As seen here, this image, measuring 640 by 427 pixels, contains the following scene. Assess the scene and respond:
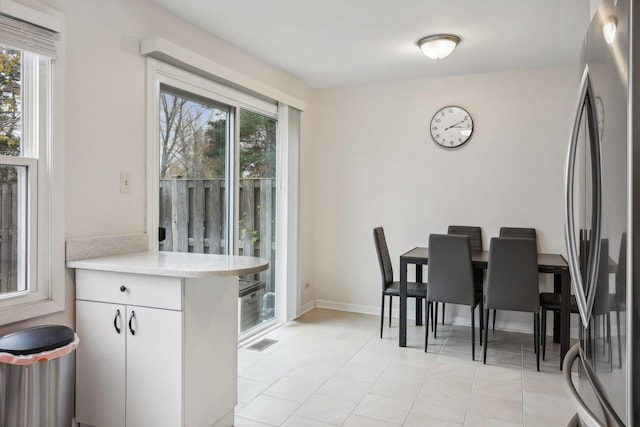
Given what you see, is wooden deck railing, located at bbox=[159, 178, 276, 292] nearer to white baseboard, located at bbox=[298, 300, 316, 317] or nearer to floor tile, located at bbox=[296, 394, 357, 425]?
white baseboard, located at bbox=[298, 300, 316, 317]

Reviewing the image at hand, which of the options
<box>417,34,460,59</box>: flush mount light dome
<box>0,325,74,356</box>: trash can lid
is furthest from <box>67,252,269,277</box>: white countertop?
<box>417,34,460,59</box>: flush mount light dome

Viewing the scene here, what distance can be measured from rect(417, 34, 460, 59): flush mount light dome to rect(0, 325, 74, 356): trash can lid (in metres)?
3.07

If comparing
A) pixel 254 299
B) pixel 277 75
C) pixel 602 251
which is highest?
pixel 277 75

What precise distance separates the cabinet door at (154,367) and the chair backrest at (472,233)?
3.09m

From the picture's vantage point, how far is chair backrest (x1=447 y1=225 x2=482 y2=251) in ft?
14.0

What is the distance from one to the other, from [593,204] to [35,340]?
81.0 inches

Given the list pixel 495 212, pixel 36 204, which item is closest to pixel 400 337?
pixel 495 212

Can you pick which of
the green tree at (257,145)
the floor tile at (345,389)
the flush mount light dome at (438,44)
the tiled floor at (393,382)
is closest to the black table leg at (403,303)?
the tiled floor at (393,382)

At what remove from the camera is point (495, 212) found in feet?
14.1

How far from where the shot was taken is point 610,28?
997 millimetres

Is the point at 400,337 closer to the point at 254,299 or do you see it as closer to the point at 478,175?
the point at 254,299

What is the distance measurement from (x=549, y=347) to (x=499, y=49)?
261 centimetres

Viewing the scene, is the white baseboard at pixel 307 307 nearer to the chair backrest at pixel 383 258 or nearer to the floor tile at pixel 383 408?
the chair backrest at pixel 383 258

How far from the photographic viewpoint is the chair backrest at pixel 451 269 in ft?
11.4
